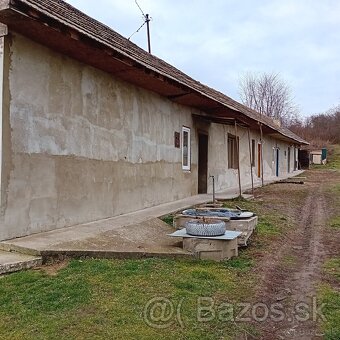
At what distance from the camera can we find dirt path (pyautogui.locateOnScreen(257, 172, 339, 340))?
12.2 feet

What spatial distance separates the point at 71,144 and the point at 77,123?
43 centimetres

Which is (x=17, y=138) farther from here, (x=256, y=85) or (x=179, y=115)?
(x=256, y=85)

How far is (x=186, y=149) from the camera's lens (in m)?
13.0

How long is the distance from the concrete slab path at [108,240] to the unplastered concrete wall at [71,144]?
1.08 feet

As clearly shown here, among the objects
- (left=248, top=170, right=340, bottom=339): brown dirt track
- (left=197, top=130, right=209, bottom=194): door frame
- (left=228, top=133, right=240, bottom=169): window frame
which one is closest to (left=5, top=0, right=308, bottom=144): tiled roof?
(left=197, top=130, right=209, bottom=194): door frame

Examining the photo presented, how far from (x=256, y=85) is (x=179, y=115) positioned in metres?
47.0

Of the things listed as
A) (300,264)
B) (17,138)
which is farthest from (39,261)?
(300,264)

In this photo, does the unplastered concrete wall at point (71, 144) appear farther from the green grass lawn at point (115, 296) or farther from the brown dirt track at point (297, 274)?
the brown dirt track at point (297, 274)

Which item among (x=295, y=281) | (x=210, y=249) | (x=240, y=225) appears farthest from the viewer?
(x=240, y=225)

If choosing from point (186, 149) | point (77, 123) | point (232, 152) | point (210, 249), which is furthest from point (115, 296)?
point (232, 152)

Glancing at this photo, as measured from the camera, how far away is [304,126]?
55.2 meters

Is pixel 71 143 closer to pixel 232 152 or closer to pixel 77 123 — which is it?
pixel 77 123

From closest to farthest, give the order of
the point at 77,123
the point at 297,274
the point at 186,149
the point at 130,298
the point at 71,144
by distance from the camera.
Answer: the point at 130,298, the point at 297,274, the point at 71,144, the point at 77,123, the point at 186,149

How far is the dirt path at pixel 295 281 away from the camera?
3711mm
